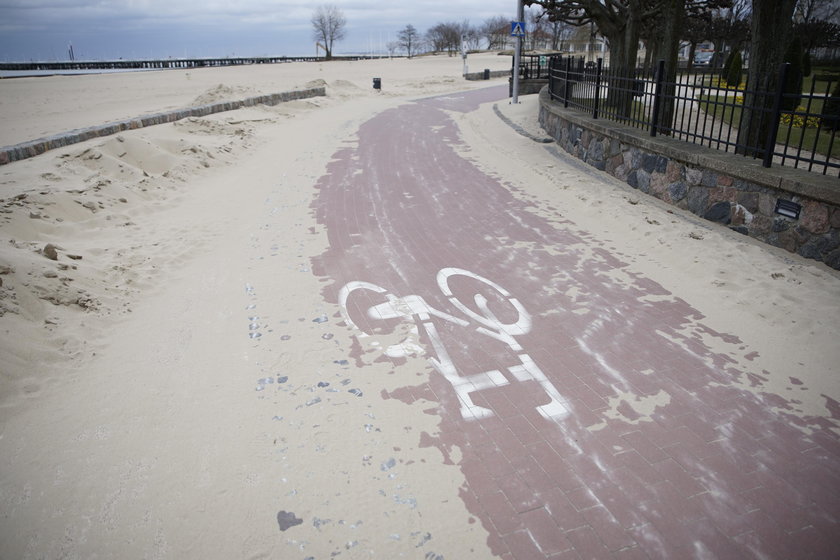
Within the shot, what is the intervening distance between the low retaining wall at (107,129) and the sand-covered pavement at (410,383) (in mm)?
2613

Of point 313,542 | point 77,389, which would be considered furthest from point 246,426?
point 77,389

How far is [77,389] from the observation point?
427 centimetres

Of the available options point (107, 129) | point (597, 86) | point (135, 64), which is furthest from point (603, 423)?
point (135, 64)

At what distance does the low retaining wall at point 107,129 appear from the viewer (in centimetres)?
1068

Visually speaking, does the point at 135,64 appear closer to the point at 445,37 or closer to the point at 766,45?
the point at 445,37

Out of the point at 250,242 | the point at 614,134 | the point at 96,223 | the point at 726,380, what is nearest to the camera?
the point at 726,380

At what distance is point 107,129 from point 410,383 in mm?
13089

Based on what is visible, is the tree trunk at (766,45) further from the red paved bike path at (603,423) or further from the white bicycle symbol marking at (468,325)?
the white bicycle symbol marking at (468,325)


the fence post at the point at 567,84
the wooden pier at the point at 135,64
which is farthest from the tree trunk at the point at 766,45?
the wooden pier at the point at 135,64

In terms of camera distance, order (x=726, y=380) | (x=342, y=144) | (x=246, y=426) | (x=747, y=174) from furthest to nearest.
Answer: (x=342, y=144) < (x=747, y=174) < (x=726, y=380) < (x=246, y=426)

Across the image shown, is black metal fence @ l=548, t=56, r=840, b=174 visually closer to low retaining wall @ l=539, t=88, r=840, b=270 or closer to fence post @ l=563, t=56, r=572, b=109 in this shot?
fence post @ l=563, t=56, r=572, b=109

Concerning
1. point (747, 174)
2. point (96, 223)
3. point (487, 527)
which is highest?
point (747, 174)

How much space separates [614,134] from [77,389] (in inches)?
386

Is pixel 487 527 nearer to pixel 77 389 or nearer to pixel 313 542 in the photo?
pixel 313 542
